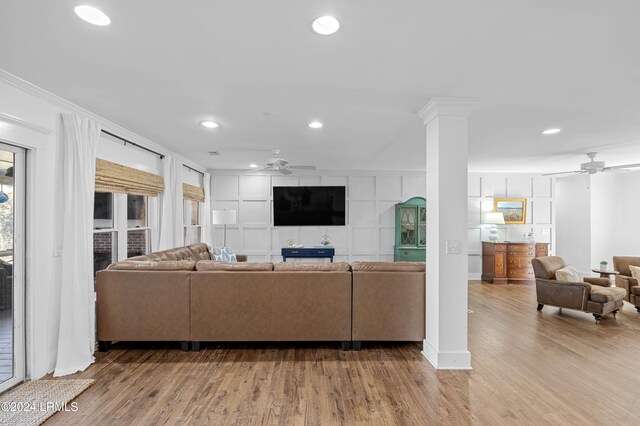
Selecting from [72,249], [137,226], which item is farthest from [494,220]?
[72,249]

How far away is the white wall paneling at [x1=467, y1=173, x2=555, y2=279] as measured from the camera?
719 cm

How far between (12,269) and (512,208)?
8.34 meters

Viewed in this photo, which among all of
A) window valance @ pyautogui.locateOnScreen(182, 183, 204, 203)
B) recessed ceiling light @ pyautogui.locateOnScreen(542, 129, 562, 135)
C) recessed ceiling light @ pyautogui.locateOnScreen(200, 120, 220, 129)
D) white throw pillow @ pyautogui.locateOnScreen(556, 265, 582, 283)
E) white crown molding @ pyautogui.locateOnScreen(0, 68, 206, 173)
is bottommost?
white throw pillow @ pyautogui.locateOnScreen(556, 265, 582, 283)

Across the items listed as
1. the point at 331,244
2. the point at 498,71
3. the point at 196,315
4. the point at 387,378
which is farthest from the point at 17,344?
the point at 331,244

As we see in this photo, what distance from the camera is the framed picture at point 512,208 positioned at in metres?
7.16

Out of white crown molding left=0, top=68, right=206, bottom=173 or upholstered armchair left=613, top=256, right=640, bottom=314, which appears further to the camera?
upholstered armchair left=613, top=256, right=640, bottom=314

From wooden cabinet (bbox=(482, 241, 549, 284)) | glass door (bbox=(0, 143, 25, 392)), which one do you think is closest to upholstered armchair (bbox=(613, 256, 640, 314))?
wooden cabinet (bbox=(482, 241, 549, 284))

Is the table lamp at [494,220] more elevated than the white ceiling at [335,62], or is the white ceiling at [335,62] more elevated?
the white ceiling at [335,62]

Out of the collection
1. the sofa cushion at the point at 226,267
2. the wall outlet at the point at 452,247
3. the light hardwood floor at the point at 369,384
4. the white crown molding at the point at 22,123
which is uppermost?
the white crown molding at the point at 22,123

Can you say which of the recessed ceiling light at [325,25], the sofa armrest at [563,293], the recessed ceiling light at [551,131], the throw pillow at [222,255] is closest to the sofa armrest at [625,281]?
the sofa armrest at [563,293]

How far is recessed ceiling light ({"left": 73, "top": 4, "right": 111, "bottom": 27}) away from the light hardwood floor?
251cm

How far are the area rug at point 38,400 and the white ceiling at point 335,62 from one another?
243cm

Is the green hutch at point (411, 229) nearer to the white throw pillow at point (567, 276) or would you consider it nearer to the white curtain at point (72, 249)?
the white throw pillow at point (567, 276)

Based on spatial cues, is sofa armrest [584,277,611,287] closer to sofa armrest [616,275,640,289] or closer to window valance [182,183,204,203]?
sofa armrest [616,275,640,289]
